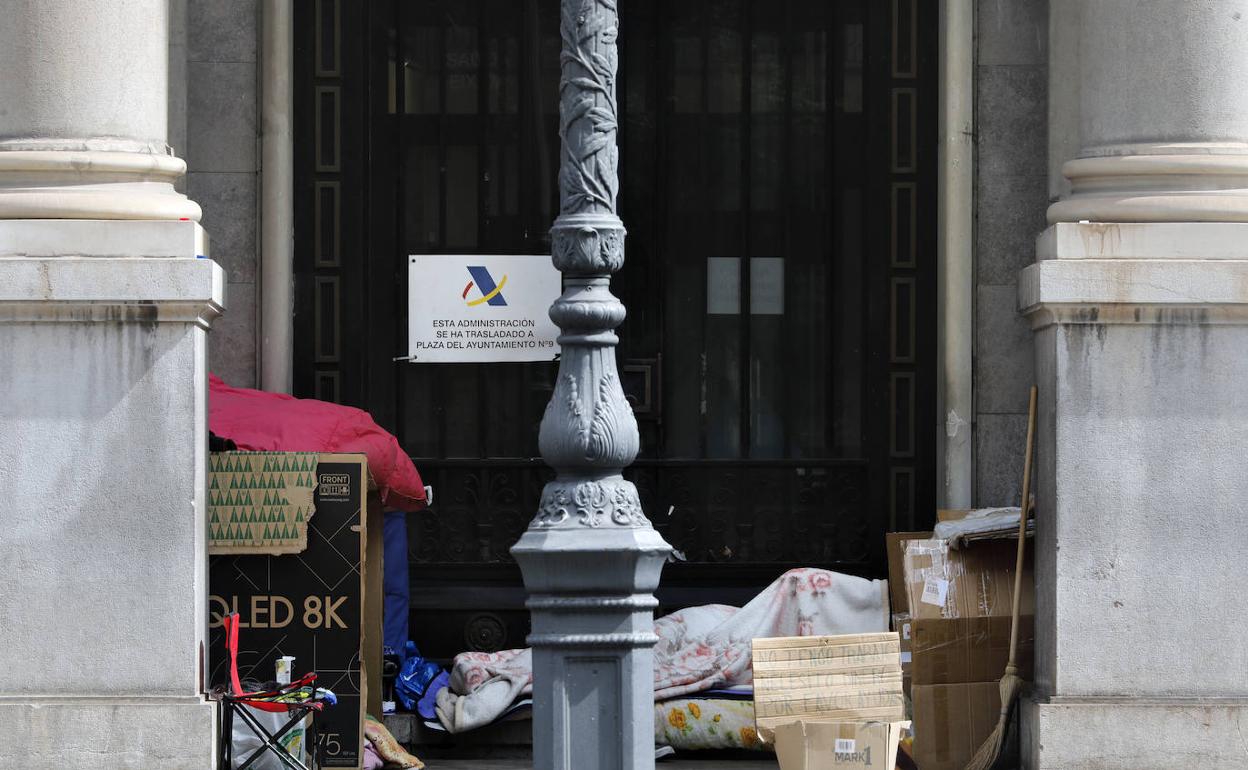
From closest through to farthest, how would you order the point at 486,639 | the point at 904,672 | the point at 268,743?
the point at 268,743
the point at 904,672
the point at 486,639

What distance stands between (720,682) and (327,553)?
225 centimetres

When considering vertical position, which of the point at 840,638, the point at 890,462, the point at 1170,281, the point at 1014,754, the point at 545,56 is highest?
the point at 545,56

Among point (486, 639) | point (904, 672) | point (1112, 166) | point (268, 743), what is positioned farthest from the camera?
Result: point (486, 639)

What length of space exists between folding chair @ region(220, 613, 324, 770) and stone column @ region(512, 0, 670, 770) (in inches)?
81.1

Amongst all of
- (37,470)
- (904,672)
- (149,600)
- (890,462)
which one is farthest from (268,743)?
(890,462)

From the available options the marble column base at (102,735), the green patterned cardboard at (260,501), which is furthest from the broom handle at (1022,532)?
the marble column base at (102,735)

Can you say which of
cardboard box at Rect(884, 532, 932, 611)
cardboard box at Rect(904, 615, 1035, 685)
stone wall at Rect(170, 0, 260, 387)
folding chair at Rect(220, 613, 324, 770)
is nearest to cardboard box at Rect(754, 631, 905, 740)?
cardboard box at Rect(904, 615, 1035, 685)

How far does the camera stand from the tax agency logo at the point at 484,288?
37.5 ft

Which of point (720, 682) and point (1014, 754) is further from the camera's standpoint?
point (720, 682)

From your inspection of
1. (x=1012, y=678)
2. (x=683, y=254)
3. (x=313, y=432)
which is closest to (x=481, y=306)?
(x=683, y=254)

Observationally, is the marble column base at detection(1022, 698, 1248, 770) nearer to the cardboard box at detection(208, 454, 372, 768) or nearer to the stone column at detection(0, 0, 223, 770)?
the cardboard box at detection(208, 454, 372, 768)

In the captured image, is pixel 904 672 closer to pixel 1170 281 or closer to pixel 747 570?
pixel 747 570

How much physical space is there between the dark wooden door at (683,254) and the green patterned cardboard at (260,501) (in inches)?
71.9

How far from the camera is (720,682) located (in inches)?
415
